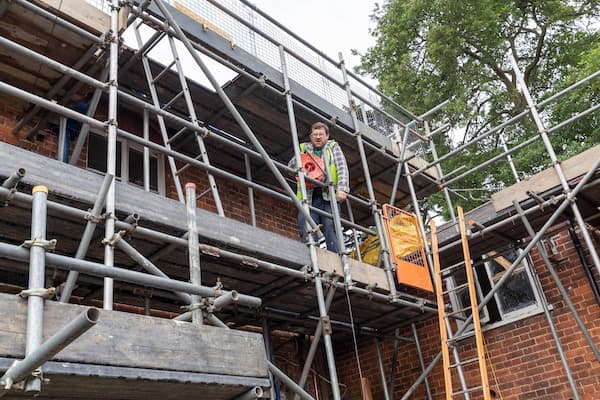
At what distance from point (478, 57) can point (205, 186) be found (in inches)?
494

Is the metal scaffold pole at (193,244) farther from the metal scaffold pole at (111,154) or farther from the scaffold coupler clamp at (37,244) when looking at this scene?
the scaffold coupler clamp at (37,244)

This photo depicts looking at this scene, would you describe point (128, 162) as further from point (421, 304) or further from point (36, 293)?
point (36, 293)

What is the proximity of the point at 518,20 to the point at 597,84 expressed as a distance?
19.7 ft

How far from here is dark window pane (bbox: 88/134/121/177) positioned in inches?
297

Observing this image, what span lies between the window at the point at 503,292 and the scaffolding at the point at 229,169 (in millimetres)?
994

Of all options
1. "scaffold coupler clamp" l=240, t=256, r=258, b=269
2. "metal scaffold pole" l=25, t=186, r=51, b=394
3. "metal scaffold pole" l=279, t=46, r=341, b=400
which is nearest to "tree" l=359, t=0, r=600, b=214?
"metal scaffold pole" l=279, t=46, r=341, b=400

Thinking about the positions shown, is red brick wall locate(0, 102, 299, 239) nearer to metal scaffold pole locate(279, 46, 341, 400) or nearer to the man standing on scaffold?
the man standing on scaffold

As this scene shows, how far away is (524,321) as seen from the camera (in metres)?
8.49

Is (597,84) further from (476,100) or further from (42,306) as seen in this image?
(42,306)

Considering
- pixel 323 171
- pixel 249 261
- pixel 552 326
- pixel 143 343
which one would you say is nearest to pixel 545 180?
pixel 552 326

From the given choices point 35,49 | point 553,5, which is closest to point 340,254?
point 35,49

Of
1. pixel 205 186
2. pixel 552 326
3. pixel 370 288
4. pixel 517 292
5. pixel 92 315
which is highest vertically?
pixel 205 186

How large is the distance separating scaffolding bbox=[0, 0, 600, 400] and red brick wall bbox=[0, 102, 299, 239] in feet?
0.33

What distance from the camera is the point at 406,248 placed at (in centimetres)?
816
